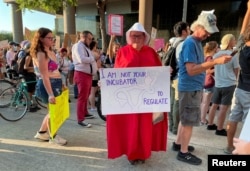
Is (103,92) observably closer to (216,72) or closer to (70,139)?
(70,139)

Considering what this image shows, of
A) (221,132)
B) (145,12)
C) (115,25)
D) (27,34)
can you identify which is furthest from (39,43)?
(145,12)

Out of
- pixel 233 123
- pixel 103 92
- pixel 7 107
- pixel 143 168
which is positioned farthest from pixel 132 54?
pixel 7 107

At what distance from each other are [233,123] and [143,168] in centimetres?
133

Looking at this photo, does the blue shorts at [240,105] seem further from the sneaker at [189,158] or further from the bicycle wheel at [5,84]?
the bicycle wheel at [5,84]

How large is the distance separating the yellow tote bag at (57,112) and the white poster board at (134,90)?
93cm

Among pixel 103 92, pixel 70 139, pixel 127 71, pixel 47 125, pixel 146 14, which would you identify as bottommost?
pixel 70 139

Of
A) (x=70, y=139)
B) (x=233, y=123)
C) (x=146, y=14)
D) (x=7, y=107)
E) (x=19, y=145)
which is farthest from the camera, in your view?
(x=146, y=14)

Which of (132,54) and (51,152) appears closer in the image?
(132,54)

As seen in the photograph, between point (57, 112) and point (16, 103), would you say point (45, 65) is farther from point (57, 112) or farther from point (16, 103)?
point (16, 103)

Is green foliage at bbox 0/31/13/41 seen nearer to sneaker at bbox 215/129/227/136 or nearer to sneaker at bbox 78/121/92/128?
sneaker at bbox 78/121/92/128

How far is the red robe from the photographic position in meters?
3.34

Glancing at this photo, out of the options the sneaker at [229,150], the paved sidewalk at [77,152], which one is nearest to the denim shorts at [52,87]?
the paved sidewalk at [77,152]

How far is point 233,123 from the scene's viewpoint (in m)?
3.70

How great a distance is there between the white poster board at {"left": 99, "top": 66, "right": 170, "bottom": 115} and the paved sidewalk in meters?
0.75
